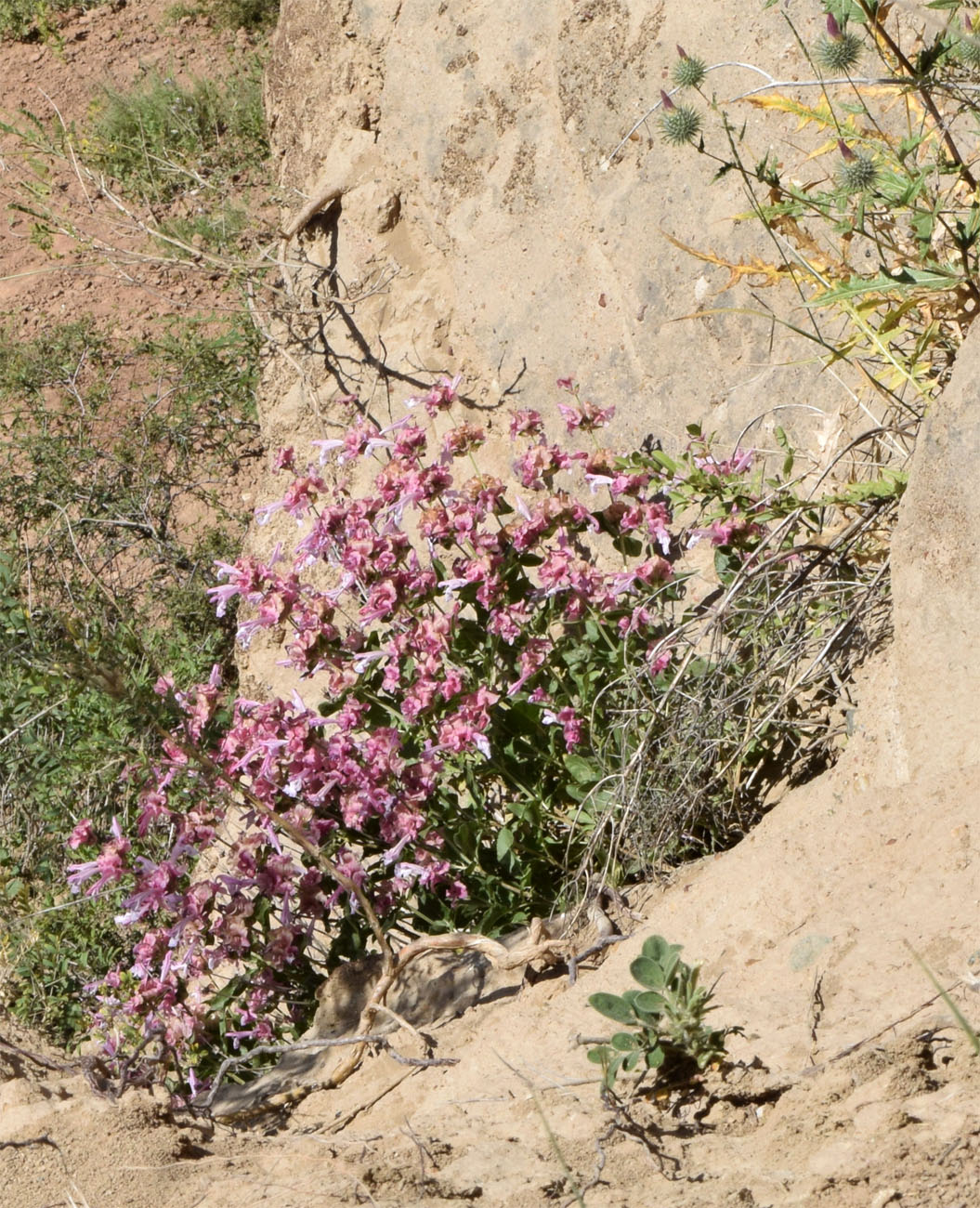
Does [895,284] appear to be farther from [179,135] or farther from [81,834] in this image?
[179,135]

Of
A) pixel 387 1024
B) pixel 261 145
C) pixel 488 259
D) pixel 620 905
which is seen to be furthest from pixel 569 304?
pixel 261 145

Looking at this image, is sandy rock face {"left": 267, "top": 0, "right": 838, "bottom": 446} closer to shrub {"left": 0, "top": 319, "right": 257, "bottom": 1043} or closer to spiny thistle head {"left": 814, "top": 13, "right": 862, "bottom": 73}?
spiny thistle head {"left": 814, "top": 13, "right": 862, "bottom": 73}

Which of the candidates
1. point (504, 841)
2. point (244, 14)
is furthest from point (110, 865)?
point (244, 14)

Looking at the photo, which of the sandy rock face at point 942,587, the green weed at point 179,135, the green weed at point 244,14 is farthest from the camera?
the green weed at point 244,14

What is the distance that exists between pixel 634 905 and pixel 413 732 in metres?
0.78

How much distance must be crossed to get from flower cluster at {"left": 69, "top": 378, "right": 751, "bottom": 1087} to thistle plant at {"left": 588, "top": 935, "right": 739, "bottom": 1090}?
1096 millimetres

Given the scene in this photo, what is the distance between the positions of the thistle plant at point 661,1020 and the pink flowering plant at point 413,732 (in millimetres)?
1049

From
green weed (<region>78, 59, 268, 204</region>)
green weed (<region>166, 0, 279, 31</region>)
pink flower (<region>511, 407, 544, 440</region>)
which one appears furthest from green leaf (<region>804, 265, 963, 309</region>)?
green weed (<region>166, 0, 279, 31</region>)

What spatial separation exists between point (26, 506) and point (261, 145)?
280cm

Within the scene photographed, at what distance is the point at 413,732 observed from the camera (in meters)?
3.60

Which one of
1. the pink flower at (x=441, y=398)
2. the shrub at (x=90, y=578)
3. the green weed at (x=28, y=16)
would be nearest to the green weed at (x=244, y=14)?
the green weed at (x=28, y=16)

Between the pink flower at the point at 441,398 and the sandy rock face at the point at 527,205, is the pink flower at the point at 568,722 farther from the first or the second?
the sandy rock face at the point at 527,205

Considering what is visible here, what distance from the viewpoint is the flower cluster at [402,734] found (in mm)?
3402

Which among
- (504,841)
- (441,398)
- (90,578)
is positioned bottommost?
(504,841)
